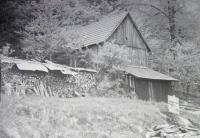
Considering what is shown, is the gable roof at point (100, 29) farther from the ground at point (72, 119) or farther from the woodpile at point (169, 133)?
the woodpile at point (169, 133)

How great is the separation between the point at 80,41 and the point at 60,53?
4.27ft

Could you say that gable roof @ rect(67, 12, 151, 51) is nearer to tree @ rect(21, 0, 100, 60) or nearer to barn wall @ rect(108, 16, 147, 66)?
barn wall @ rect(108, 16, 147, 66)

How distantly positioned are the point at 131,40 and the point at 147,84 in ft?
9.98

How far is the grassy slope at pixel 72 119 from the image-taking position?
661 centimetres

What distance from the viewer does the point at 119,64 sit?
1507 centimetres

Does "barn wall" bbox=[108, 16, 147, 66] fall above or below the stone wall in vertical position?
above

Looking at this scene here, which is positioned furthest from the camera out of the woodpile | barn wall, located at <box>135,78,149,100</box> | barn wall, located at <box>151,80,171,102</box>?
barn wall, located at <box>151,80,171,102</box>

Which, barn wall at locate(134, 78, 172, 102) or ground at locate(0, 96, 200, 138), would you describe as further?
barn wall at locate(134, 78, 172, 102)

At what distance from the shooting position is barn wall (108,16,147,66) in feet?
56.0

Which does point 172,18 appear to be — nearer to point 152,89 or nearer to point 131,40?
point 131,40

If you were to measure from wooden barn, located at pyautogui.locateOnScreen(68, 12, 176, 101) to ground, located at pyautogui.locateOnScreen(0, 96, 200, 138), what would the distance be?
14.1 feet

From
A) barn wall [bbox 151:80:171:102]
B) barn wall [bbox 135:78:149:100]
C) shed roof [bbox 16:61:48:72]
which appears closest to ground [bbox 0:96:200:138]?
shed roof [bbox 16:61:48:72]

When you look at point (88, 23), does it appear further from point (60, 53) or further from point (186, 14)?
point (186, 14)

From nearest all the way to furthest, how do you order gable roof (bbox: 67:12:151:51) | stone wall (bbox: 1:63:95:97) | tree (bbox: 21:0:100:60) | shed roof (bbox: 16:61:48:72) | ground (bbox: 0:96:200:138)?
ground (bbox: 0:96:200:138), stone wall (bbox: 1:63:95:97), shed roof (bbox: 16:61:48:72), tree (bbox: 21:0:100:60), gable roof (bbox: 67:12:151:51)
